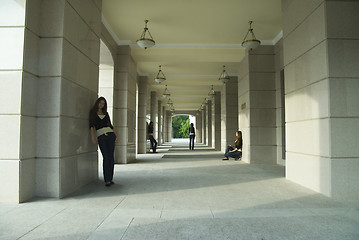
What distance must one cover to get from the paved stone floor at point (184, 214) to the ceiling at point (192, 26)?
5125mm

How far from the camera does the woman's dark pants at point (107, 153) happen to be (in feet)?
17.9

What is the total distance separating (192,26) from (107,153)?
17.9ft

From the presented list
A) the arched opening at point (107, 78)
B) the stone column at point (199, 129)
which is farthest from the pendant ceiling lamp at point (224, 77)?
the stone column at point (199, 129)

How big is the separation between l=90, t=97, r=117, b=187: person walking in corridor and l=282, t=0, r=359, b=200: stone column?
4305mm

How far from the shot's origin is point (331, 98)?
4707 mm

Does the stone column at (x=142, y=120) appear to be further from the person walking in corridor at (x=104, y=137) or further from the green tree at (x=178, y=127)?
the green tree at (x=178, y=127)

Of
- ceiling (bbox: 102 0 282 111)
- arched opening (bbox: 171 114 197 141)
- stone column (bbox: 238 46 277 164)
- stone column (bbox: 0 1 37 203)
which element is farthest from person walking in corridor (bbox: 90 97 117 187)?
arched opening (bbox: 171 114 197 141)

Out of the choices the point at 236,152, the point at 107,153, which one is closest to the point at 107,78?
the point at 107,153

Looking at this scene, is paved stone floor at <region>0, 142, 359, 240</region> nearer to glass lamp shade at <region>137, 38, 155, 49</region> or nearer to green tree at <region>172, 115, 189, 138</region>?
glass lamp shade at <region>137, 38, 155, 49</region>

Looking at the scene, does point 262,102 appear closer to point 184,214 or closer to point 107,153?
point 107,153

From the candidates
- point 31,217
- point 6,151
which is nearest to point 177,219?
point 31,217

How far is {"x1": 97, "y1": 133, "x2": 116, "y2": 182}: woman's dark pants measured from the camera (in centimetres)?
545

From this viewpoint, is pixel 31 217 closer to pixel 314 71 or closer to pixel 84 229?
pixel 84 229

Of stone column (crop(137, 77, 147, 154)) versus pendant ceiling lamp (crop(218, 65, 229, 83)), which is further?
stone column (crop(137, 77, 147, 154))
